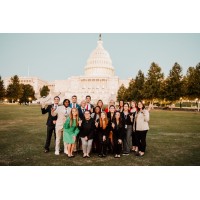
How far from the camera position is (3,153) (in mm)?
7863

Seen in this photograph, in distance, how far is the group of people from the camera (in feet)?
25.1

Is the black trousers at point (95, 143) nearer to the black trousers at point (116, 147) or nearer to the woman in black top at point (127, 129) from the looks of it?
the black trousers at point (116, 147)

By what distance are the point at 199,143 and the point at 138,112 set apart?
367 centimetres

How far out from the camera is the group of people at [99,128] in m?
7.64

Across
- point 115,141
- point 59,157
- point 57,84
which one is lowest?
point 59,157

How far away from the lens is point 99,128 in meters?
7.80

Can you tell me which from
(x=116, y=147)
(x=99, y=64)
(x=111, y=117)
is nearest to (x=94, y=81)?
(x=99, y=64)

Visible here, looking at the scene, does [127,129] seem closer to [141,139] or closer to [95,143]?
[141,139]

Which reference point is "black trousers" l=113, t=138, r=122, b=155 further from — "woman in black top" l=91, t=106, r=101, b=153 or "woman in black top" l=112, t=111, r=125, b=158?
"woman in black top" l=91, t=106, r=101, b=153

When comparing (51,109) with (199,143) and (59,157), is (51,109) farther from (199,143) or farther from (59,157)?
(199,143)

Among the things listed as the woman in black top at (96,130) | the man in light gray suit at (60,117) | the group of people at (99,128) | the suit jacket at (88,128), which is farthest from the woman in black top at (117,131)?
the man in light gray suit at (60,117)

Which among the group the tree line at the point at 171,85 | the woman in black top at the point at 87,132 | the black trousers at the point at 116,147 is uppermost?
the tree line at the point at 171,85

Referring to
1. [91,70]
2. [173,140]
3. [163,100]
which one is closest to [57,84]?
[91,70]

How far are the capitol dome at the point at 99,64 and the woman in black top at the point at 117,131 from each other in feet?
328
